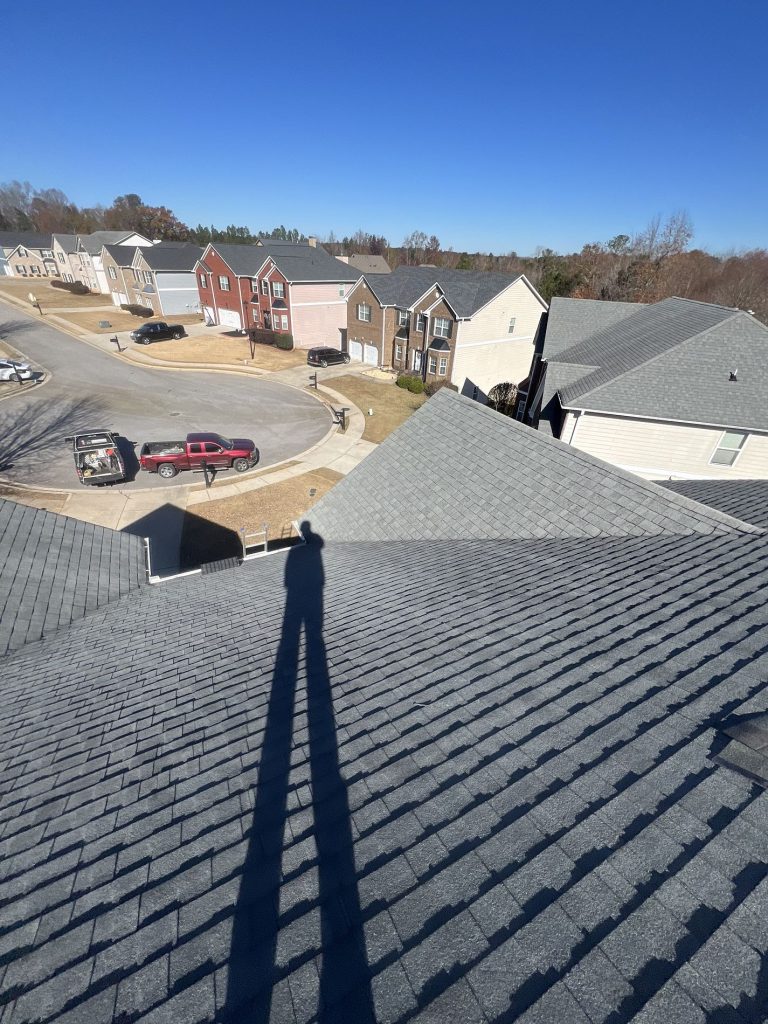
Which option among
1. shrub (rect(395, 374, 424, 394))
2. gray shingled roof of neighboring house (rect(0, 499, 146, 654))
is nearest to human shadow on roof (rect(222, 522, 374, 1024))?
gray shingled roof of neighboring house (rect(0, 499, 146, 654))

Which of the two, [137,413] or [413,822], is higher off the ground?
[413,822]

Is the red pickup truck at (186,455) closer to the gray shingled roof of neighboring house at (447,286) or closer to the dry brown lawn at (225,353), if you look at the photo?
the dry brown lawn at (225,353)

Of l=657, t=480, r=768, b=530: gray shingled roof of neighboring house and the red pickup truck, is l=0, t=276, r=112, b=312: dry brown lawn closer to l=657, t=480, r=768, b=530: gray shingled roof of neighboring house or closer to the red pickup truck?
the red pickup truck

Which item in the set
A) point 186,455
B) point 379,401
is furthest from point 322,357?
point 186,455

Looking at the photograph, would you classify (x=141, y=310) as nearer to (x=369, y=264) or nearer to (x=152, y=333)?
(x=152, y=333)

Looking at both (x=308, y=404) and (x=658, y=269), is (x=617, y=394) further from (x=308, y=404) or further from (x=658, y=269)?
(x=658, y=269)

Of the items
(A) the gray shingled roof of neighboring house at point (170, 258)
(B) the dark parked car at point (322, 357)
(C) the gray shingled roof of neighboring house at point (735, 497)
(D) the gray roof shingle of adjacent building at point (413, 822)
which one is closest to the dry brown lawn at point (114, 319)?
(A) the gray shingled roof of neighboring house at point (170, 258)
